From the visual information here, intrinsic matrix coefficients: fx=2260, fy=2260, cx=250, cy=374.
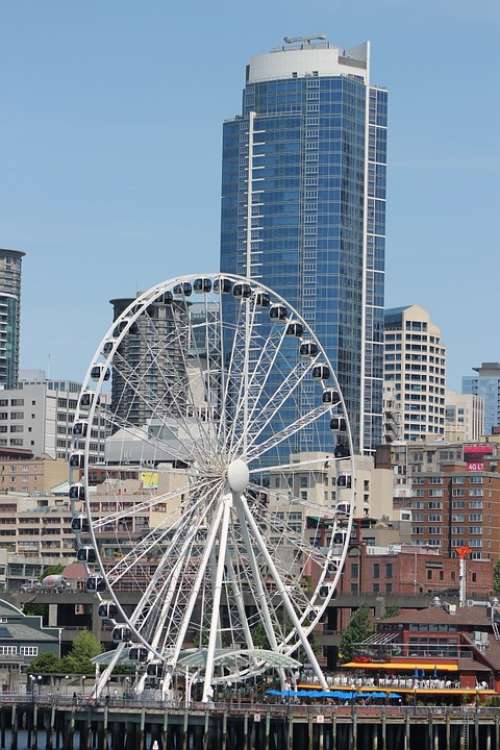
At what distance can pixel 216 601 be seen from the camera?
484ft

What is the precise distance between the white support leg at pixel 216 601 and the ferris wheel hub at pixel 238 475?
3.12ft

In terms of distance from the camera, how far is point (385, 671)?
6737 inches

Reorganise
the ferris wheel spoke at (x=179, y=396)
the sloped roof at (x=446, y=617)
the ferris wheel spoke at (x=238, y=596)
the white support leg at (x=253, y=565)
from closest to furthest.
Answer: the ferris wheel spoke at (x=179, y=396) → the white support leg at (x=253, y=565) → the ferris wheel spoke at (x=238, y=596) → the sloped roof at (x=446, y=617)

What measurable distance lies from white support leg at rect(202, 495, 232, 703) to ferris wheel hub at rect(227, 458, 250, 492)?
0.95m

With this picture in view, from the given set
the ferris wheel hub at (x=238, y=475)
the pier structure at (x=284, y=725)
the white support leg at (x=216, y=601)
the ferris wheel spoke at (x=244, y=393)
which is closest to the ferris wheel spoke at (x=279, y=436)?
the ferris wheel spoke at (x=244, y=393)

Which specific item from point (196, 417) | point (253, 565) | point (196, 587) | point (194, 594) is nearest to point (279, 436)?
point (196, 417)

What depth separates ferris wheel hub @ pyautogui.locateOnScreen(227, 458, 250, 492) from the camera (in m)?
150

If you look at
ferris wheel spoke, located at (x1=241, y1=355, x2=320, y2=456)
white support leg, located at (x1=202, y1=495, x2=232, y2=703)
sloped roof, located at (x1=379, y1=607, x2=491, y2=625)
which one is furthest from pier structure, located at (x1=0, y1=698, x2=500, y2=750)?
sloped roof, located at (x1=379, y1=607, x2=491, y2=625)

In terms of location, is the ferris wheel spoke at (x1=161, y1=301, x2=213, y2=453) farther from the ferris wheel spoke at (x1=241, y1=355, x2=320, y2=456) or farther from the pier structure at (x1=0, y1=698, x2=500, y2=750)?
the pier structure at (x1=0, y1=698, x2=500, y2=750)

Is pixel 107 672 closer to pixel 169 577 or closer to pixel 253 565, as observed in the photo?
pixel 169 577

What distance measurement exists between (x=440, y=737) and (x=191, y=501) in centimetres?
2269

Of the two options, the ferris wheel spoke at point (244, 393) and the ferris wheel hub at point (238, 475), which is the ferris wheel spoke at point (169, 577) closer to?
the ferris wheel hub at point (238, 475)

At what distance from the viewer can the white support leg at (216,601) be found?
14738 cm

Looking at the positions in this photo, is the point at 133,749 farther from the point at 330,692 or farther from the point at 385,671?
the point at 385,671
